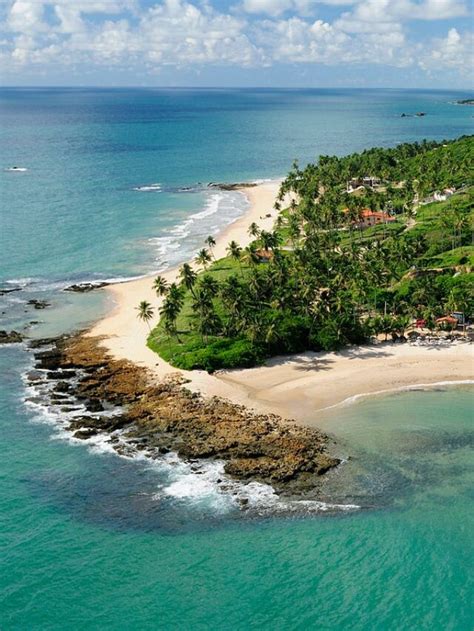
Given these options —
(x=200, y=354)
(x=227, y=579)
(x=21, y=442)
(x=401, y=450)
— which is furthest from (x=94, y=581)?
(x=200, y=354)

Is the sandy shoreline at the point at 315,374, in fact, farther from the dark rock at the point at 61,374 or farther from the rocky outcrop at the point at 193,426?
the dark rock at the point at 61,374

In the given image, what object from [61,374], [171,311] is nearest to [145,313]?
[171,311]

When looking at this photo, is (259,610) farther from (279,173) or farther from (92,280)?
(279,173)

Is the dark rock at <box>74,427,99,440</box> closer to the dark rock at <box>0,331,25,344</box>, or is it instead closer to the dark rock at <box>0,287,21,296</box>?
the dark rock at <box>0,331,25,344</box>

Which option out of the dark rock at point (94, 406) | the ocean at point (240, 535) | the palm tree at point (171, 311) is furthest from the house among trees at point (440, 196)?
the dark rock at point (94, 406)

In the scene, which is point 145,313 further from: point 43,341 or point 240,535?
point 240,535

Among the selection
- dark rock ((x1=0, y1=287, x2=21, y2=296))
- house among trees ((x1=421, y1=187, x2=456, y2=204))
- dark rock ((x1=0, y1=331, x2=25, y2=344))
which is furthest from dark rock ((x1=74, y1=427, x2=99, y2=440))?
house among trees ((x1=421, y1=187, x2=456, y2=204))
